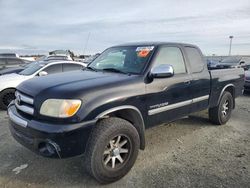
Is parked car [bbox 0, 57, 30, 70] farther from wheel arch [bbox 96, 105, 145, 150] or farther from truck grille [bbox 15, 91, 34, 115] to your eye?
wheel arch [bbox 96, 105, 145, 150]

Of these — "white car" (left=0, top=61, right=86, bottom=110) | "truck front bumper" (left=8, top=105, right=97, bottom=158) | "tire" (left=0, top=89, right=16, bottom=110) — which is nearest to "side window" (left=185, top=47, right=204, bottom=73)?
"truck front bumper" (left=8, top=105, right=97, bottom=158)

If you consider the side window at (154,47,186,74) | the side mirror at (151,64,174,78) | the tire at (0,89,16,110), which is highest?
the side window at (154,47,186,74)

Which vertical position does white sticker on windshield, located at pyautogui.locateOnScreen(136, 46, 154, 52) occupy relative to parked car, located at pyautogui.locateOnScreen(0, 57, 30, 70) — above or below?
above

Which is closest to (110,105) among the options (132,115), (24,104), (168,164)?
(132,115)

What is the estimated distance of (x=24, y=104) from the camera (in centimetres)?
340

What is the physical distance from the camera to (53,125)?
2.90 m

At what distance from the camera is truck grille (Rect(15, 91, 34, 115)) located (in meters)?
3.20

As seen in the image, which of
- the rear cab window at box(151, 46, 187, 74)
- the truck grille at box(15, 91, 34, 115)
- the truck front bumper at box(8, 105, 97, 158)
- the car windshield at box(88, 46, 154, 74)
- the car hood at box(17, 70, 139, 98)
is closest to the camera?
the truck front bumper at box(8, 105, 97, 158)

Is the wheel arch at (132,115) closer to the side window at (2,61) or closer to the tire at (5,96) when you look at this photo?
the tire at (5,96)

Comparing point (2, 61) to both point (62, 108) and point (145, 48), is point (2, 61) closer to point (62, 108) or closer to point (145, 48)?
point (145, 48)

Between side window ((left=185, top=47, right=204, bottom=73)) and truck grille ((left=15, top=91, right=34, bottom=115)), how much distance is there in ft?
9.80

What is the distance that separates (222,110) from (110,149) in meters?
3.48

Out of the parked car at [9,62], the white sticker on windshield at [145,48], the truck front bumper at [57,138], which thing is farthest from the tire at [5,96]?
the parked car at [9,62]

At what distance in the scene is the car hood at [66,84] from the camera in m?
3.05
